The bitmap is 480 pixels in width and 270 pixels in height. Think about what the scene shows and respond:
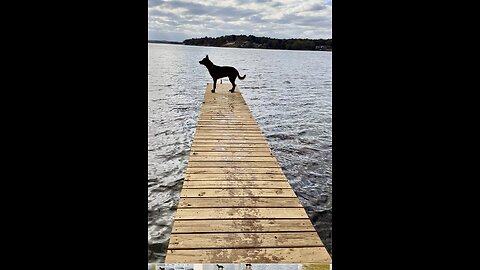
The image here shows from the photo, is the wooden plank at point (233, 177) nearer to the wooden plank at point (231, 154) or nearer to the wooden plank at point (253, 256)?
the wooden plank at point (231, 154)

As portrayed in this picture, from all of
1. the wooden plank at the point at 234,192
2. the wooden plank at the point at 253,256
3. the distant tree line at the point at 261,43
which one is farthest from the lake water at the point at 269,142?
the distant tree line at the point at 261,43

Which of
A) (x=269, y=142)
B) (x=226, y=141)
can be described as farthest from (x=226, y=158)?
(x=269, y=142)

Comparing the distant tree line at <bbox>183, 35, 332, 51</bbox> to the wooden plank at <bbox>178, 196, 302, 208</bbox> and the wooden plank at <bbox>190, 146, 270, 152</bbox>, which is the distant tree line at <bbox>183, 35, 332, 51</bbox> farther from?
the wooden plank at <bbox>178, 196, 302, 208</bbox>

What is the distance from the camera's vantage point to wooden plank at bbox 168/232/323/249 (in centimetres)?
228

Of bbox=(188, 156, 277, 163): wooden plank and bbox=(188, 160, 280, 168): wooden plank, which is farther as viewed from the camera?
bbox=(188, 156, 277, 163): wooden plank

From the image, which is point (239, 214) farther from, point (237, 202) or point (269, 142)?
point (269, 142)

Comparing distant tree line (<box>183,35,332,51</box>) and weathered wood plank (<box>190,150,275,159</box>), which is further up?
distant tree line (<box>183,35,332,51</box>)

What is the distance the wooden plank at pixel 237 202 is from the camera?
289 cm

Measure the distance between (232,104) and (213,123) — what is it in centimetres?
162

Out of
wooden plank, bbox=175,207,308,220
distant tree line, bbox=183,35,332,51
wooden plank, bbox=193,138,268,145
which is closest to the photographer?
wooden plank, bbox=175,207,308,220

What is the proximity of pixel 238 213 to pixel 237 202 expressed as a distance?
218 mm

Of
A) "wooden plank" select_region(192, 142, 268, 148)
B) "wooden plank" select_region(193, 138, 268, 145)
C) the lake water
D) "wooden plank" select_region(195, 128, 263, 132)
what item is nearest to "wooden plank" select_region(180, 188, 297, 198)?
the lake water
